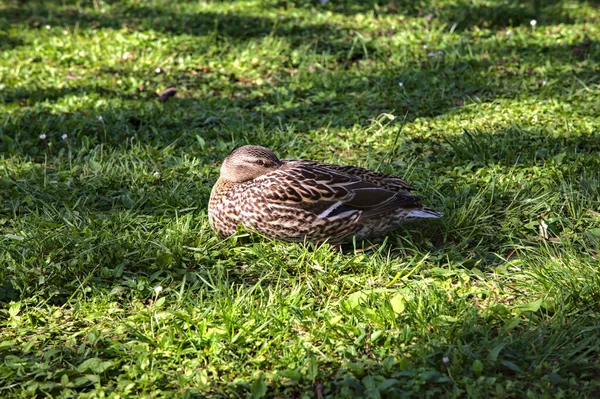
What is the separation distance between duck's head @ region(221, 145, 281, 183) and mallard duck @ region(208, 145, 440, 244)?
13cm

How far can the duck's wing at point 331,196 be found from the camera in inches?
184

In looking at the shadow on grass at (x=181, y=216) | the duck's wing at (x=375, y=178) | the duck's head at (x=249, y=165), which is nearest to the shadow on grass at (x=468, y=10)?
the shadow on grass at (x=181, y=216)

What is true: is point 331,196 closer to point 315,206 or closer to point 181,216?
point 315,206

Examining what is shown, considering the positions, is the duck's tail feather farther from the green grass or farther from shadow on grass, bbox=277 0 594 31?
shadow on grass, bbox=277 0 594 31

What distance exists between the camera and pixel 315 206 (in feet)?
15.4

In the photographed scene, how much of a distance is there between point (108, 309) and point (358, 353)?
1484 mm

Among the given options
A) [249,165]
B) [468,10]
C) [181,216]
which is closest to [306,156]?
[249,165]

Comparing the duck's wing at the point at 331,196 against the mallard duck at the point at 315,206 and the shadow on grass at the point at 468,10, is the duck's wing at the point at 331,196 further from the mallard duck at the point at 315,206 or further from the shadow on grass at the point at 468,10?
the shadow on grass at the point at 468,10

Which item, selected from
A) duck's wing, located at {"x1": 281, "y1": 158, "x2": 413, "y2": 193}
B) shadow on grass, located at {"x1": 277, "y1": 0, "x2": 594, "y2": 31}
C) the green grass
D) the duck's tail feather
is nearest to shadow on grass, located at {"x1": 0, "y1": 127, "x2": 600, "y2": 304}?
the green grass

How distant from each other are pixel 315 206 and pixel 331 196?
124 mm

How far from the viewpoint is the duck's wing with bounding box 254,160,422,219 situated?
184 inches

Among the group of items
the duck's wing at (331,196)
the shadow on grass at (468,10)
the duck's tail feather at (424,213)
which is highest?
the shadow on grass at (468,10)

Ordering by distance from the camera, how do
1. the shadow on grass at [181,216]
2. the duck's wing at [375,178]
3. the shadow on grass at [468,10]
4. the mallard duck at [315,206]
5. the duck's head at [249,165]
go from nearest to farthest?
the shadow on grass at [181,216] < the mallard duck at [315,206] < the duck's wing at [375,178] < the duck's head at [249,165] < the shadow on grass at [468,10]

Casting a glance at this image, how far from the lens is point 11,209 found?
5219 millimetres
